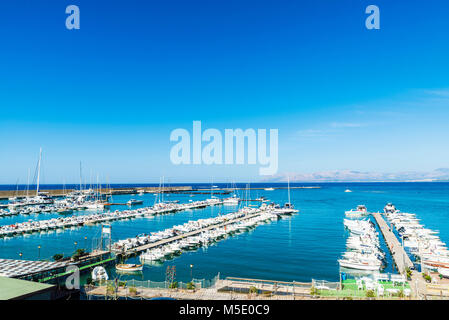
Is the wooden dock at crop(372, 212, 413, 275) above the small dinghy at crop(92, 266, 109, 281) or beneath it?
beneath

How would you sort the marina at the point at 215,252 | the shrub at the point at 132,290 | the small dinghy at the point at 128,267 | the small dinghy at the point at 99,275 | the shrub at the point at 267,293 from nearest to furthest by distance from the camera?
the shrub at the point at 267,293 < the shrub at the point at 132,290 < the marina at the point at 215,252 < the small dinghy at the point at 99,275 < the small dinghy at the point at 128,267

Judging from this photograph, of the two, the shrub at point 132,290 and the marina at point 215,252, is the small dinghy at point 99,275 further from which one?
the shrub at point 132,290

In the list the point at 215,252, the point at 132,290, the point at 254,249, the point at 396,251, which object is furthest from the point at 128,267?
the point at 396,251

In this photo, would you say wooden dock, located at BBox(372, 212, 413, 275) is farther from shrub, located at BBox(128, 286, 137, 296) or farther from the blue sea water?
shrub, located at BBox(128, 286, 137, 296)

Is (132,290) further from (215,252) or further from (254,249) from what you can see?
(254,249)

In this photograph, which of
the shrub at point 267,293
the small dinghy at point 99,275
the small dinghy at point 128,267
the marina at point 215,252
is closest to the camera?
the shrub at point 267,293

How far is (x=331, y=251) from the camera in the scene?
3784cm

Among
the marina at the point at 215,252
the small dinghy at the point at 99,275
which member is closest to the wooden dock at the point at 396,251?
the marina at the point at 215,252

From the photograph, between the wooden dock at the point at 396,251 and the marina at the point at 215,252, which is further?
the wooden dock at the point at 396,251

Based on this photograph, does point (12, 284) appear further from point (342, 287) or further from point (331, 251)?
point (331, 251)

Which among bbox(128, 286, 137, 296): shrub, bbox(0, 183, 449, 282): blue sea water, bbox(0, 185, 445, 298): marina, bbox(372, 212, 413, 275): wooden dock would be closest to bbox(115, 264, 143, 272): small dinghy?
bbox(0, 185, 445, 298): marina
